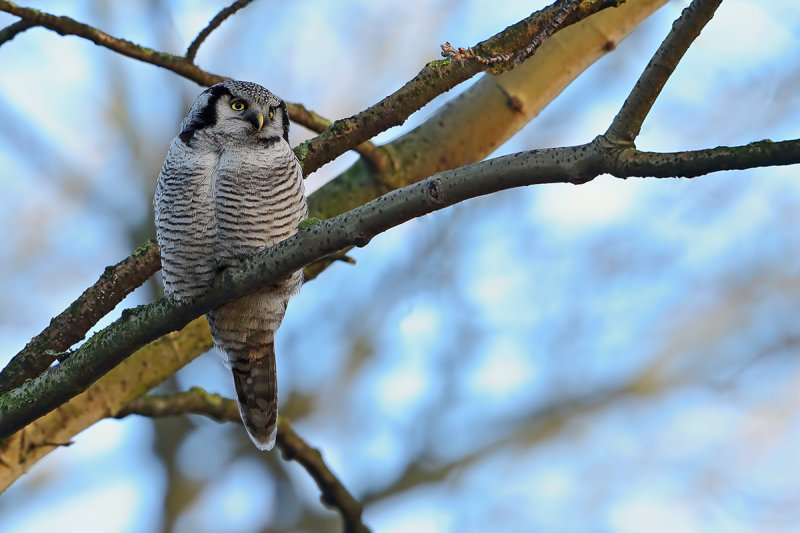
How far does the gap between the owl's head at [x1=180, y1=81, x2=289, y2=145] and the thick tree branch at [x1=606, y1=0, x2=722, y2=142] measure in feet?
7.08

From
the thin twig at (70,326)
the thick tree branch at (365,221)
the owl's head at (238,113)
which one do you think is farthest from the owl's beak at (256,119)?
the thick tree branch at (365,221)

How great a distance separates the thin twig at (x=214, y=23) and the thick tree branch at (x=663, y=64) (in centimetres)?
211

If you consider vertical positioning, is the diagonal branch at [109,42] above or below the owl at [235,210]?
above

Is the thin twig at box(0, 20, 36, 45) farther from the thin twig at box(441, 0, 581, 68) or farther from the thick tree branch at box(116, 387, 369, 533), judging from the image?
the thin twig at box(441, 0, 581, 68)

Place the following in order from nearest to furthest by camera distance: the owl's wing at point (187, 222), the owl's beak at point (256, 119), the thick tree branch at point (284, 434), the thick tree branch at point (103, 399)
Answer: the owl's wing at point (187, 222) < the thick tree branch at point (103, 399) < the owl's beak at point (256, 119) < the thick tree branch at point (284, 434)

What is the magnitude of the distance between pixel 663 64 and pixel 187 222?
2.27m

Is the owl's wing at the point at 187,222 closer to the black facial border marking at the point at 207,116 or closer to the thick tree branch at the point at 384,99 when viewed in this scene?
the black facial border marking at the point at 207,116

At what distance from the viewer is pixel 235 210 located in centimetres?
386

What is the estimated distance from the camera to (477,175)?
2.46m

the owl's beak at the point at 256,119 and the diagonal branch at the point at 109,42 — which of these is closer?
the diagonal branch at the point at 109,42

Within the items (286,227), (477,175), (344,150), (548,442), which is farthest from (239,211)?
(548,442)

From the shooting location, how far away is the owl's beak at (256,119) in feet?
13.7

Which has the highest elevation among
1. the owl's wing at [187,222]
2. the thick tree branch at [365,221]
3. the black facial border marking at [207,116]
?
the black facial border marking at [207,116]

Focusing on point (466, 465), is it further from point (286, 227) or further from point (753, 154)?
point (753, 154)
